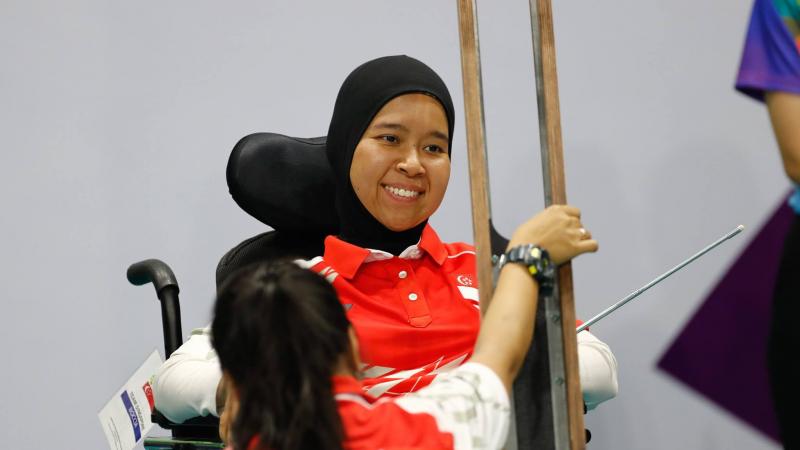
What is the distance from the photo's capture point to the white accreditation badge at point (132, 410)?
1.69m

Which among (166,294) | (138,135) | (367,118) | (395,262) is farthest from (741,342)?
(138,135)

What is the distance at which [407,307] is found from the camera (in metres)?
1.47

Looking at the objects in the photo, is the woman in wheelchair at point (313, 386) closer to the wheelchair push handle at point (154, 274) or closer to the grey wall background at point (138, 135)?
the wheelchair push handle at point (154, 274)

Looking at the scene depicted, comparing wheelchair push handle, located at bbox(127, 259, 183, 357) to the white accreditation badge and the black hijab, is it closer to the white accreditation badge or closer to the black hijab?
the white accreditation badge

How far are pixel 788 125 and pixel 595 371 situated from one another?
1.79 ft

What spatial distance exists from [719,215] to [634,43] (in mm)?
403

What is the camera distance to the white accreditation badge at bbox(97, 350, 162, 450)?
5.56 ft

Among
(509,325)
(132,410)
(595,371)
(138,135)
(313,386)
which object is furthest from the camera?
(138,135)

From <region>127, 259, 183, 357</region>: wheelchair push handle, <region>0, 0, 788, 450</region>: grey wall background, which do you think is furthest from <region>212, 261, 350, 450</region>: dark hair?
<region>0, 0, 788, 450</region>: grey wall background

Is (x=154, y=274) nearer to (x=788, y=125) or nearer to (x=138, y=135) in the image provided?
(x=138, y=135)

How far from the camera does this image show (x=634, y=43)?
204 centimetres

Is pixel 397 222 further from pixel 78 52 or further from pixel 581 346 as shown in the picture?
pixel 78 52

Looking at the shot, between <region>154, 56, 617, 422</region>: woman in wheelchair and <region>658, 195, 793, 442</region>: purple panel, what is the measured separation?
27 cm

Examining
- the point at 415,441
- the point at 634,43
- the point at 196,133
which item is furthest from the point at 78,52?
the point at 415,441
